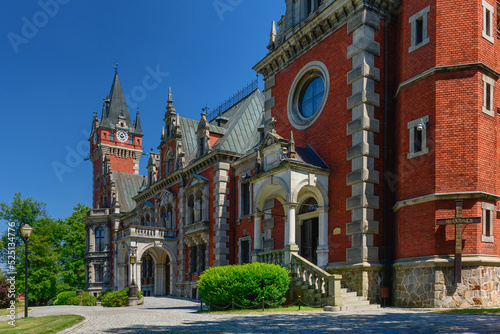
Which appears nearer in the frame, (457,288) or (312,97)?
(457,288)

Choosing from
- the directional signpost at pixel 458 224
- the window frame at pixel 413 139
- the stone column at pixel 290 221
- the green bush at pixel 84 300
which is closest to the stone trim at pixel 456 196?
the directional signpost at pixel 458 224

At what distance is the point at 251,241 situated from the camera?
28.0 meters

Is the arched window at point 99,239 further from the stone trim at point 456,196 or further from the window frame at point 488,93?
the window frame at point 488,93

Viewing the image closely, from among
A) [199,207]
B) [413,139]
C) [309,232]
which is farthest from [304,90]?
[199,207]

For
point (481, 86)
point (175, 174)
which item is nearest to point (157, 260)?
point (175, 174)

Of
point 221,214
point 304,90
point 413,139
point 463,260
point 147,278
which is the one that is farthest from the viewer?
point 147,278

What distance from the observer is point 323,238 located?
753 inches

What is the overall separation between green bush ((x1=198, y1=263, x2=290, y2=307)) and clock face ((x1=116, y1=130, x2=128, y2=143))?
166 feet

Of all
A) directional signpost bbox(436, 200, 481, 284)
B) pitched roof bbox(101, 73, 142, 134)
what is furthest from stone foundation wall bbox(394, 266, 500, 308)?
pitched roof bbox(101, 73, 142, 134)

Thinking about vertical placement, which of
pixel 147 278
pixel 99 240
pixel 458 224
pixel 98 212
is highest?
pixel 458 224

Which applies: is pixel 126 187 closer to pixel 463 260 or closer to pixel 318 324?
pixel 463 260

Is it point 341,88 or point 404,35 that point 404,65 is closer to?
point 404,35

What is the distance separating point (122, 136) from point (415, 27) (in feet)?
173

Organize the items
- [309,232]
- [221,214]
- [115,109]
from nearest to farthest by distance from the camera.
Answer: [309,232]
[221,214]
[115,109]
